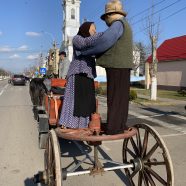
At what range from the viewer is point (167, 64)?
35.5m

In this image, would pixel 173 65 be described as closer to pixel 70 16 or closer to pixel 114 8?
pixel 114 8

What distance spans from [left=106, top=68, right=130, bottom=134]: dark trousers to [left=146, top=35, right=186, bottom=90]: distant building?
2940 cm

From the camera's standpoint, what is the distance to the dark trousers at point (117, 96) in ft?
12.1

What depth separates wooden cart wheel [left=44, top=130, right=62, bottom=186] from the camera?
324 centimetres

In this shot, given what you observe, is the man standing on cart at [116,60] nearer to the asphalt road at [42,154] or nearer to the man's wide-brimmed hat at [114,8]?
the man's wide-brimmed hat at [114,8]

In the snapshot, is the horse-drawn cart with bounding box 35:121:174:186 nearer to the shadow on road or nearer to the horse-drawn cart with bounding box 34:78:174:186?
the horse-drawn cart with bounding box 34:78:174:186

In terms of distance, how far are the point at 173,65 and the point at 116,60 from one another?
105 ft

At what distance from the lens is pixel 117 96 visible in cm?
369

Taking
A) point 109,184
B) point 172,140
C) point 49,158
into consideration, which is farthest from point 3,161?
point 172,140

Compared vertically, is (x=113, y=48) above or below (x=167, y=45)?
below

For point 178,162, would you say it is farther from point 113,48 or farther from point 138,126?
point 113,48

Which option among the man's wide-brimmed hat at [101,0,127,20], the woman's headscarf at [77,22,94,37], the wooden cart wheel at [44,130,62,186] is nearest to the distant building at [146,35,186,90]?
the woman's headscarf at [77,22,94,37]

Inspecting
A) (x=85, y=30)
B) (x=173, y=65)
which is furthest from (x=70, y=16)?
(x=85, y=30)

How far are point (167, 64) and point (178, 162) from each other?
3029 centimetres
